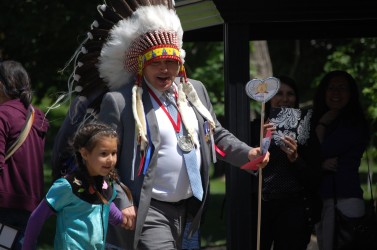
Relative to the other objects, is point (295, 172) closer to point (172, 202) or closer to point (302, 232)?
point (302, 232)

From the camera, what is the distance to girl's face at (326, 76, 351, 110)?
22.5 feet

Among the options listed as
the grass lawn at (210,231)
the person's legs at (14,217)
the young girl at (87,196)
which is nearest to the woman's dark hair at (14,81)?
the person's legs at (14,217)

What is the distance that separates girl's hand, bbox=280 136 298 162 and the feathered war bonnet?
2.52ft

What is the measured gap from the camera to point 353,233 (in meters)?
6.43

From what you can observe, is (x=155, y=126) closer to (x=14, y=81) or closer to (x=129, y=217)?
(x=129, y=217)

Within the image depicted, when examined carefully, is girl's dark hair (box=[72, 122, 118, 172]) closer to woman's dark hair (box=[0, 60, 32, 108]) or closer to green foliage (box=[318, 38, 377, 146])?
woman's dark hair (box=[0, 60, 32, 108])

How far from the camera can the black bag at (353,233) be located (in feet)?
21.1

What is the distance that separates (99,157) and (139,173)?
31cm

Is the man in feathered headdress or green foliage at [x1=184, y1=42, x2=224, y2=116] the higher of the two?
green foliage at [x1=184, y1=42, x2=224, y2=116]

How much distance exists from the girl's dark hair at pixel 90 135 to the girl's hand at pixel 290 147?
1.44m

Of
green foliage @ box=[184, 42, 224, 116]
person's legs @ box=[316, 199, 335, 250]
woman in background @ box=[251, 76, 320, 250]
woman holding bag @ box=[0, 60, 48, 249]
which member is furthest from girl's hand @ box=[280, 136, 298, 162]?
green foliage @ box=[184, 42, 224, 116]

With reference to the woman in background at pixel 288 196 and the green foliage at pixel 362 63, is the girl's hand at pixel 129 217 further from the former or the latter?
the green foliage at pixel 362 63

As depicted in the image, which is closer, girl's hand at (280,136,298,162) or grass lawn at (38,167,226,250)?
girl's hand at (280,136,298,162)

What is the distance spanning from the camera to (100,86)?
18.0 feet
